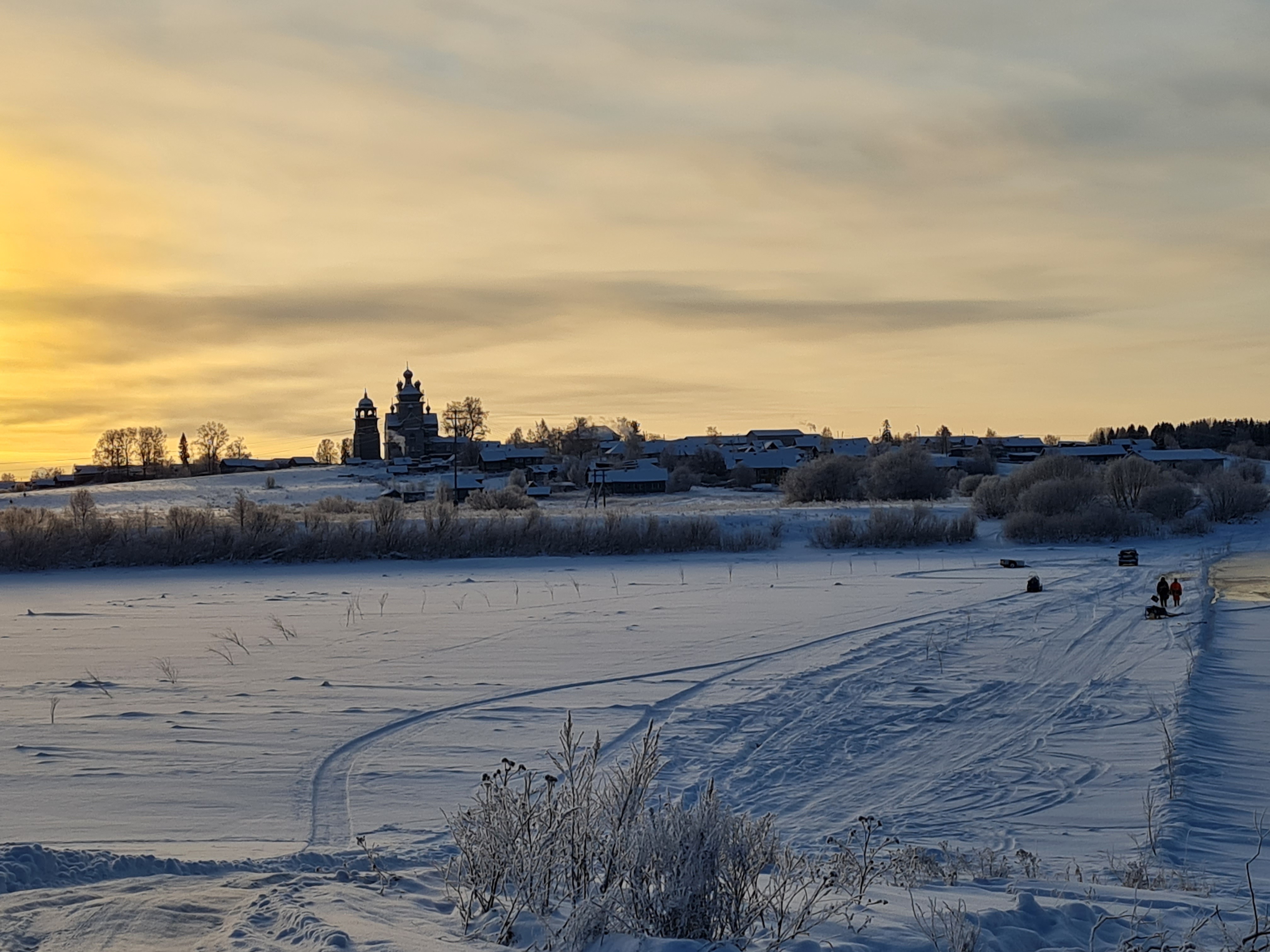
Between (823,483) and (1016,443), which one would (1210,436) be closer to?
(1016,443)

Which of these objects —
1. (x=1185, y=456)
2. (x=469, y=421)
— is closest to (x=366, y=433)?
(x=469, y=421)

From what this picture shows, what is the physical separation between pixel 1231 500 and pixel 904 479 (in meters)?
19.4

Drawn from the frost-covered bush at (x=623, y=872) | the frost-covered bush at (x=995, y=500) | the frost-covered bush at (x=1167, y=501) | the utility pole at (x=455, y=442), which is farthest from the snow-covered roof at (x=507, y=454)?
the frost-covered bush at (x=623, y=872)

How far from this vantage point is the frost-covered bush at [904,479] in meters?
67.5

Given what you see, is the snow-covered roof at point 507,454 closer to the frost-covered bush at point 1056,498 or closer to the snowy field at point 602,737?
the frost-covered bush at point 1056,498

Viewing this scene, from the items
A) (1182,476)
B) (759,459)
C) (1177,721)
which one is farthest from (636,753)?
(759,459)

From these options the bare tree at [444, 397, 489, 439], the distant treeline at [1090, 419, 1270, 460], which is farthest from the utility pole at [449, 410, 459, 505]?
the distant treeline at [1090, 419, 1270, 460]

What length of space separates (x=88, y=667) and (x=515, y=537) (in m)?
25.9

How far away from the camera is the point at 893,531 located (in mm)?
43281

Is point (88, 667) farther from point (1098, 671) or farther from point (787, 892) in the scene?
point (1098, 671)

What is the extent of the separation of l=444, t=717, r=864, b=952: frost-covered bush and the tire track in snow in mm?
2618

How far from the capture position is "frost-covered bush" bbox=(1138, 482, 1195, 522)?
4991 cm

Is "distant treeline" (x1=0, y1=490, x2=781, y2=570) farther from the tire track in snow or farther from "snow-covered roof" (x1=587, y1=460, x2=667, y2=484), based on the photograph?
"snow-covered roof" (x1=587, y1=460, x2=667, y2=484)

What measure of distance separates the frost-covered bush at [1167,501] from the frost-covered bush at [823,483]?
63.6 feet
